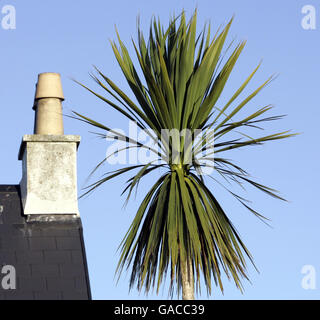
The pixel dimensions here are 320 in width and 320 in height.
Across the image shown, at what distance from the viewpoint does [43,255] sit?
11.9 meters

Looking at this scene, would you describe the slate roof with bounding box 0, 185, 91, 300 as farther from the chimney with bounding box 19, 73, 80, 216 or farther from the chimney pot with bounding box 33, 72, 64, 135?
the chimney pot with bounding box 33, 72, 64, 135

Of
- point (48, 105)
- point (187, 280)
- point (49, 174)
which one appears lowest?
point (187, 280)

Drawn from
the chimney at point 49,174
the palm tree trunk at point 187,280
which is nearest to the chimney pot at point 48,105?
the chimney at point 49,174

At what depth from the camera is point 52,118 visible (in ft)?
43.0

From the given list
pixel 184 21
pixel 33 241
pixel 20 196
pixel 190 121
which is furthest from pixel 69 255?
pixel 184 21

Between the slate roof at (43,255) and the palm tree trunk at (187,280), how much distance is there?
123 cm

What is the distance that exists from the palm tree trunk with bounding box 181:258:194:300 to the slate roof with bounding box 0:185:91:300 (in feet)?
4.04

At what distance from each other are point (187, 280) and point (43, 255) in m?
2.05

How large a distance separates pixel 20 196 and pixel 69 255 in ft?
4.71

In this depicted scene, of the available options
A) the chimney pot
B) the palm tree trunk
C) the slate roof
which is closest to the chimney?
the slate roof

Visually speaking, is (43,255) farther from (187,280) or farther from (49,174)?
(187,280)

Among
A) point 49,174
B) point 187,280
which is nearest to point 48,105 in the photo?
point 49,174

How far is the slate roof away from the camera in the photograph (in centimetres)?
1142
